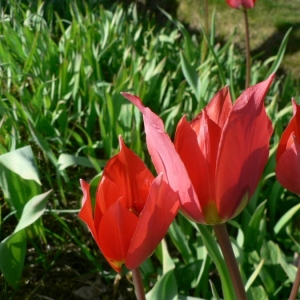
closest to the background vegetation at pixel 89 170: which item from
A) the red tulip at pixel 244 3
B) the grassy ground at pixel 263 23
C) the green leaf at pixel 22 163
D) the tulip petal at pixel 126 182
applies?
the green leaf at pixel 22 163

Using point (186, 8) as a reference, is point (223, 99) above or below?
above

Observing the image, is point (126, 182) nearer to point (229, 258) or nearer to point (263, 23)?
point (229, 258)

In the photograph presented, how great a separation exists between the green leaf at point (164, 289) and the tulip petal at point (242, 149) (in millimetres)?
545

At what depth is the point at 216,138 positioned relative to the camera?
2.04 feet

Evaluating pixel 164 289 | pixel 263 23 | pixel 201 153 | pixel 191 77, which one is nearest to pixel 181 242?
pixel 164 289

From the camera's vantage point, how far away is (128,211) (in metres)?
0.62

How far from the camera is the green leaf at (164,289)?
1.15 meters

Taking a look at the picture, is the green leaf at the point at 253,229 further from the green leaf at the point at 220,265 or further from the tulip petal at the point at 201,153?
the tulip petal at the point at 201,153

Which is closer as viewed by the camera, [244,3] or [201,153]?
[201,153]

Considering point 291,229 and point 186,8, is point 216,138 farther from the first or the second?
point 186,8

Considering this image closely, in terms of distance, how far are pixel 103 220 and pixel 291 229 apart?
3.93 ft

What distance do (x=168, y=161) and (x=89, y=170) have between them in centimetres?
142

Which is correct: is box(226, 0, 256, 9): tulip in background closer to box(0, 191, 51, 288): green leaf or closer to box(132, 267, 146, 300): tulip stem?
box(0, 191, 51, 288): green leaf

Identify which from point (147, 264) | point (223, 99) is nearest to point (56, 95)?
point (147, 264)
